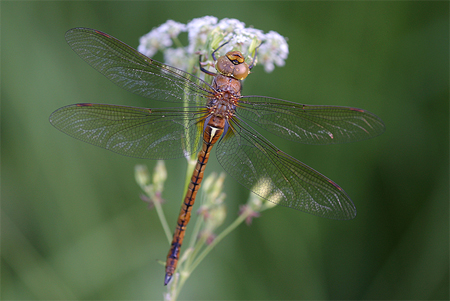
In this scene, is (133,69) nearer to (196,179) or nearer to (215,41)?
(215,41)

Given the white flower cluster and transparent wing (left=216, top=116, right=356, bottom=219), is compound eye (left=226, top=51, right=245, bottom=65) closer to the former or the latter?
the white flower cluster

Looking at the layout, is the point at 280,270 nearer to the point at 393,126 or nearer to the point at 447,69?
the point at 393,126

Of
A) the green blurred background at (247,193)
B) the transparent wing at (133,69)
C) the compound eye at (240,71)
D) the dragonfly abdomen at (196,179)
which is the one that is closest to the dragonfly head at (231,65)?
the compound eye at (240,71)

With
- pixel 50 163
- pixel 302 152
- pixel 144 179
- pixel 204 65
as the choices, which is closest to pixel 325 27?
pixel 302 152

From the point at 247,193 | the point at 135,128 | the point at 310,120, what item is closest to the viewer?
the point at 135,128

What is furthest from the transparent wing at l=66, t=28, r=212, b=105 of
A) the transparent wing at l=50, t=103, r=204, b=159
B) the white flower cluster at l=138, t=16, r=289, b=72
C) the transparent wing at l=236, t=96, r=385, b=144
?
the transparent wing at l=236, t=96, r=385, b=144

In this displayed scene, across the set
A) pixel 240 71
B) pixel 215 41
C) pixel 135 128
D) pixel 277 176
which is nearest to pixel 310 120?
pixel 277 176
